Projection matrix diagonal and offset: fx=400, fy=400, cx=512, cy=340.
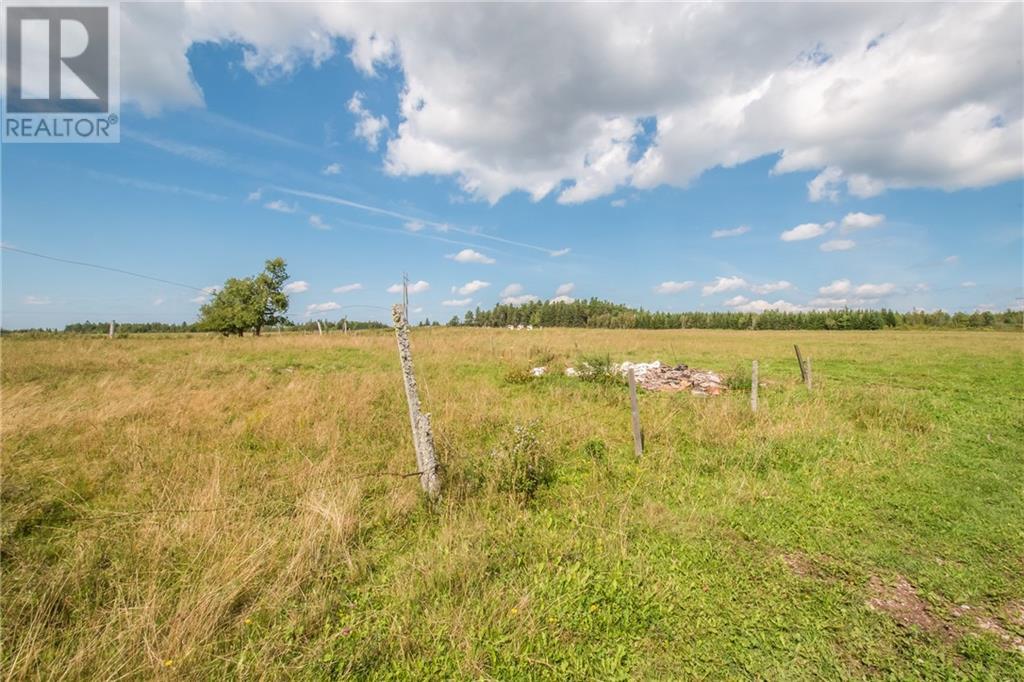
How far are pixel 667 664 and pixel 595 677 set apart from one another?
0.58 m

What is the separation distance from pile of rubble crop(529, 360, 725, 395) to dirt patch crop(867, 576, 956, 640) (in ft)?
27.7

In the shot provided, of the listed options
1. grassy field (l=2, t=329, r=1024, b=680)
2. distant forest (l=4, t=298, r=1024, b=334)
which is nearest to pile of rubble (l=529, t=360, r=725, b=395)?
grassy field (l=2, t=329, r=1024, b=680)

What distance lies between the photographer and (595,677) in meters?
2.88

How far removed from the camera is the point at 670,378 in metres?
14.0

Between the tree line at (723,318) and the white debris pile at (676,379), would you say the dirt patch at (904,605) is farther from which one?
the tree line at (723,318)

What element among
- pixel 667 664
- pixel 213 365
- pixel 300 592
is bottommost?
pixel 667 664

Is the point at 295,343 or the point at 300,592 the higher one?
the point at 295,343

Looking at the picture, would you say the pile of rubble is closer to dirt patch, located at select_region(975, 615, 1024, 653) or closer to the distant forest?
dirt patch, located at select_region(975, 615, 1024, 653)

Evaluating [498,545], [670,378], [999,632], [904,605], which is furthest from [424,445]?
[670,378]

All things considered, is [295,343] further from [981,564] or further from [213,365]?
[981,564]

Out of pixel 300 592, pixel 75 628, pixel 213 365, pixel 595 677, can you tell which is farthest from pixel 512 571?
pixel 213 365

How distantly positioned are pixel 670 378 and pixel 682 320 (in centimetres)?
9390

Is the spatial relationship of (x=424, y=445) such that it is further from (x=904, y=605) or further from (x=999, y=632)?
(x=999, y=632)

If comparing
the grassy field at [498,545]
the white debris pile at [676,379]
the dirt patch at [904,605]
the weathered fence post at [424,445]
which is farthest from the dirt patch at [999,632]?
the white debris pile at [676,379]
